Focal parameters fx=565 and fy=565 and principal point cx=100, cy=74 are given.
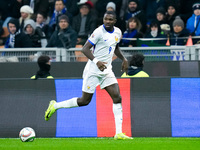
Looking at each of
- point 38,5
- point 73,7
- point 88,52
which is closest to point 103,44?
point 88,52

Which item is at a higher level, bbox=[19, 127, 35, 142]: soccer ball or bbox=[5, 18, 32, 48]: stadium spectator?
bbox=[5, 18, 32, 48]: stadium spectator

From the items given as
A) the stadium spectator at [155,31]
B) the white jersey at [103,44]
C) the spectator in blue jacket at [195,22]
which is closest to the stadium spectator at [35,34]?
the stadium spectator at [155,31]

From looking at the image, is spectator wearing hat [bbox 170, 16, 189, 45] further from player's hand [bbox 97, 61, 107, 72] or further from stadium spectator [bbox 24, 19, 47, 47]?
player's hand [bbox 97, 61, 107, 72]

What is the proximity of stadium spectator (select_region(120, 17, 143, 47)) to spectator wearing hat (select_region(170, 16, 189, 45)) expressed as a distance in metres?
1.00

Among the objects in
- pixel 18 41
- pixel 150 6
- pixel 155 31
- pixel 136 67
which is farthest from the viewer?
pixel 150 6

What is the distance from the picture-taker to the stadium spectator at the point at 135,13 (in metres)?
17.5

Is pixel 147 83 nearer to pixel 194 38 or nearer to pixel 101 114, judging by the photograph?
pixel 101 114

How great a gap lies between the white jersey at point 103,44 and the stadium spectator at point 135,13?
695cm

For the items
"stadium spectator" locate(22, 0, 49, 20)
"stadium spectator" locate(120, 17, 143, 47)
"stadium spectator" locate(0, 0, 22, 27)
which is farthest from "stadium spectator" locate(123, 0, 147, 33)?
"stadium spectator" locate(0, 0, 22, 27)

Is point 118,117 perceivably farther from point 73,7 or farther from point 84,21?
point 73,7

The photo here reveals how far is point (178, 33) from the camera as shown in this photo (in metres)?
16.1

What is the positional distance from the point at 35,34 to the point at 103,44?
7.51 meters

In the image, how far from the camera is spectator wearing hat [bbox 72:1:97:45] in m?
17.7

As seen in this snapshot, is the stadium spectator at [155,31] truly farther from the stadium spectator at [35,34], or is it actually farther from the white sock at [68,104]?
the white sock at [68,104]
